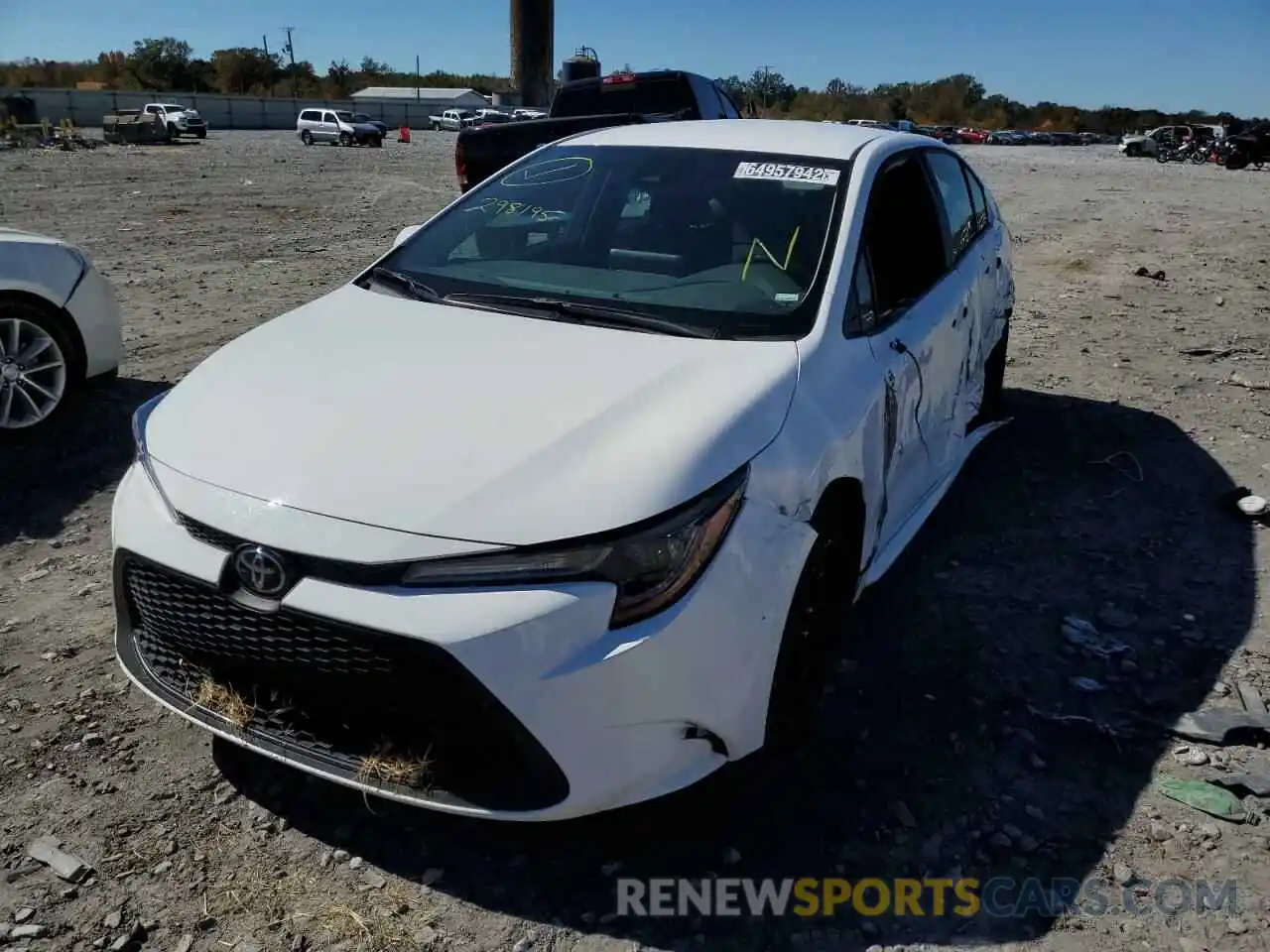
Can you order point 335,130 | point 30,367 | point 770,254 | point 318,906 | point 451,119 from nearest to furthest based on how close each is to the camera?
point 318,906 → point 770,254 → point 30,367 → point 335,130 → point 451,119

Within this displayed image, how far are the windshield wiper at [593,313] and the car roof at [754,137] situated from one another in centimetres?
97

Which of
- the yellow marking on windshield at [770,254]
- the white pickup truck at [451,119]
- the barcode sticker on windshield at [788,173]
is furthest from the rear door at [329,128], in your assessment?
the yellow marking on windshield at [770,254]

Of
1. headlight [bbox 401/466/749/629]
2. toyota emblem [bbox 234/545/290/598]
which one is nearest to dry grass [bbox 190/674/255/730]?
toyota emblem [bbox 234/545/290/598]

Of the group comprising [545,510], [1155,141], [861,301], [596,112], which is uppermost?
[1155,141]

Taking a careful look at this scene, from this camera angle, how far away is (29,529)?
426 centimetres

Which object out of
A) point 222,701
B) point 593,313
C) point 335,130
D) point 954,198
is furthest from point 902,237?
point 335,130

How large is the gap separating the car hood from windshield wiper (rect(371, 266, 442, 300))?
0.85 feet

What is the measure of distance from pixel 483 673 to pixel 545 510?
0.36 m

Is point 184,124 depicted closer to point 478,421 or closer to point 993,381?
point 993,381

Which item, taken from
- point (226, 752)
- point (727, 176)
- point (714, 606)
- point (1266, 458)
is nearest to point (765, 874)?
point (714, 606)

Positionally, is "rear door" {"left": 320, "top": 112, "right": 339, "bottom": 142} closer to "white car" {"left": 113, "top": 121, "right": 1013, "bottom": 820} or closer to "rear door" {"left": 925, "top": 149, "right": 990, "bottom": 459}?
"rear door" {"left": 925, "top": 149, "right": 990, "bottom": 459}

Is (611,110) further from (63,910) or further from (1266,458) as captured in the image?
(63,910)

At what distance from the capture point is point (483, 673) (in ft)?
6.64

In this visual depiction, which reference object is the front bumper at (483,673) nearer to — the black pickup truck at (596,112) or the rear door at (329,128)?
the black pickup truck at (596,112)
